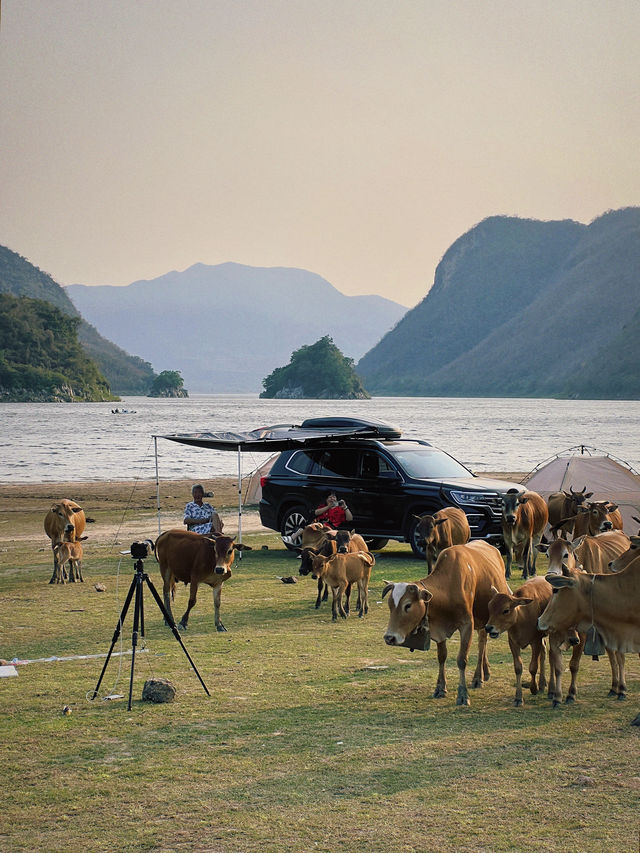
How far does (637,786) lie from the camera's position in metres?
6.84

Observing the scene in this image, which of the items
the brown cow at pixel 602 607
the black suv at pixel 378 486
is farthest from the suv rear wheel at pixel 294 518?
the brown cow at pixel 602 607

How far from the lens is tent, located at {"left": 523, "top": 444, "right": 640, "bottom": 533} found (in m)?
21.1

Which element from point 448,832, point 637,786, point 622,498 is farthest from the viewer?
point 622,498

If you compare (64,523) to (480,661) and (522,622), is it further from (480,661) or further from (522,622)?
(522,622)

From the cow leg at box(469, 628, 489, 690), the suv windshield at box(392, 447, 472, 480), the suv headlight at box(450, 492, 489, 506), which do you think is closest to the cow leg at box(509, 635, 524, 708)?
the cow leg at box(469, 628, 489, 690)

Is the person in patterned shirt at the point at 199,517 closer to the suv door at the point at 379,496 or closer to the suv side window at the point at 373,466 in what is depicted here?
the suv door at the point at 379,496

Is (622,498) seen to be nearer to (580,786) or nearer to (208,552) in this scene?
(208,552)

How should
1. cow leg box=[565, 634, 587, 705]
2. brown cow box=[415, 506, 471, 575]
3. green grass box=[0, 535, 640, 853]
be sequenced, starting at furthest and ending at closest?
brown cow box=[415, 506, 471, 575] → cow leg box=[565, 634, 587, 705] → green grass box=[0, 535, 640, 853]

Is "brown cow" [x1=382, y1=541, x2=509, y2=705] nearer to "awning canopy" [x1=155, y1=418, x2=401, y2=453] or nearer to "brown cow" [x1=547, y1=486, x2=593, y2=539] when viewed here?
"brown cow" [x1=547, y1=486, x2=593, y2=539]

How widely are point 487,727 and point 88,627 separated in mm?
6260

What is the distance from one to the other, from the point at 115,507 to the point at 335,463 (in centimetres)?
1382

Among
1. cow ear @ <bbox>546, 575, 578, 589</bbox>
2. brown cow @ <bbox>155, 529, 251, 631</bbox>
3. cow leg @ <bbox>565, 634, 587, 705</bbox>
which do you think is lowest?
cow leg @ <bbox>565, 634, 587, 705</bbox>

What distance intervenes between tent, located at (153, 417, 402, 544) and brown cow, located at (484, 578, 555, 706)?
31.5ft

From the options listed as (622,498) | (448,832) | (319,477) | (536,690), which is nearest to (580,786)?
(448,832)
